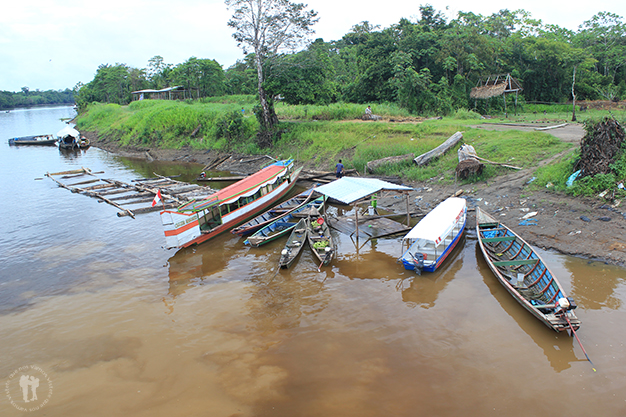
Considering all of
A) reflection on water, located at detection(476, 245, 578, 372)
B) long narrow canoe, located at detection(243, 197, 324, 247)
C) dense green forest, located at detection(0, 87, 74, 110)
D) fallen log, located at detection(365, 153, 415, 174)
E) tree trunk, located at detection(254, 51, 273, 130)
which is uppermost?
dense green forest, located at detection(0, 87, 74, 110)

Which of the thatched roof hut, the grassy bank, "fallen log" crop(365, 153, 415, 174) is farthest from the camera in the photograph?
the thatched roof hut

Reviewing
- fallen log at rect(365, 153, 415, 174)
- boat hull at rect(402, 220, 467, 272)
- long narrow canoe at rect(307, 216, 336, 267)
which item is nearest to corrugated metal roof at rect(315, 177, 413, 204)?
long narrow canoe at rect(307, 216, 336, 267)

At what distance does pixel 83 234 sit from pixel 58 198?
8556 mm

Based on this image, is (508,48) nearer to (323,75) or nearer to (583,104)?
(583,104)

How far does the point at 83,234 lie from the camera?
56.0ft

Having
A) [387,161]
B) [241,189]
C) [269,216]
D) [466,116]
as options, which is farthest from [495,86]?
[241,189]

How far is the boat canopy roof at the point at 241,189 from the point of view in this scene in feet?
48.9

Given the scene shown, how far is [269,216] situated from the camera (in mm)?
17359

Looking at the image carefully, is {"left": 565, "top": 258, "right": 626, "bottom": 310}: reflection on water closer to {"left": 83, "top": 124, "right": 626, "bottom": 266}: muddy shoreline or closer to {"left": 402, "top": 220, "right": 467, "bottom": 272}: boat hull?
{"left": 83, "top": 124, "right": 626, "bottom": 266}: muddy shoreline

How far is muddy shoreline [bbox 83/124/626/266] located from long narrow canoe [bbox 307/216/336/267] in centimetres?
434

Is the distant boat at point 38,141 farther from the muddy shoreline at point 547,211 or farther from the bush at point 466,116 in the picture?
the bush at point 466,116

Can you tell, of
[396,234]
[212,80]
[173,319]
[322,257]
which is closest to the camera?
[173,319]

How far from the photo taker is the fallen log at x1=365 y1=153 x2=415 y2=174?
21.6m

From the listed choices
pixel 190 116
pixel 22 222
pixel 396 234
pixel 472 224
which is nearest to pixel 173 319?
pixel 396 234
